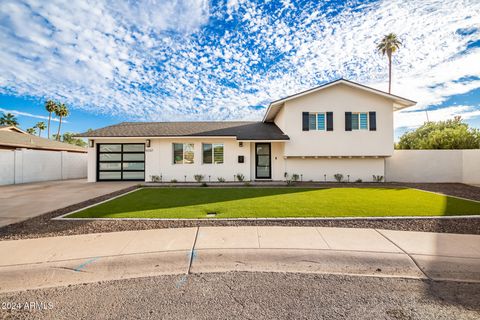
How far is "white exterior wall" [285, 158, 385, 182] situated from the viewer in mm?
13820

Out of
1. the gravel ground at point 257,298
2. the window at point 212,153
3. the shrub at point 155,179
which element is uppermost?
the window at point 212,153

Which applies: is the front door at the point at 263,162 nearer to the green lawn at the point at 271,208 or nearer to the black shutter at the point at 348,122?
the black shutter at the point at 348,122

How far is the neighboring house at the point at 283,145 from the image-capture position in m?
13.2

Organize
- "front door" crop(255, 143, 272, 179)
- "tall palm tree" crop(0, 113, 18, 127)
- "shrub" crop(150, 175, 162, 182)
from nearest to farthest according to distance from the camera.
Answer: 1. "shrub" crop(150, 175, 162, 182)
2. "front door" crop(255, 143, 272, 179)
3. "tall palm tree" crop(0, 113, 18, 127)

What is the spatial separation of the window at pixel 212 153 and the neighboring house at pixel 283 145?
0.05m

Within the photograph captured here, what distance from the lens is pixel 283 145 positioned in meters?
13.7

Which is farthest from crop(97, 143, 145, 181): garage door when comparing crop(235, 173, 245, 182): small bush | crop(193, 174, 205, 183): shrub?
crop(235, 173, 245, 182): small bush

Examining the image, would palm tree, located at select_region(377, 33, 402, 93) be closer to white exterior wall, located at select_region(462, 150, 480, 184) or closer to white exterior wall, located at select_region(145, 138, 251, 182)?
white exterior wall, located at select_region(462, 150, 480, 184)

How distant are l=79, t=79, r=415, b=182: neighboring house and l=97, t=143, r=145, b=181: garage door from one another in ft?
0.20

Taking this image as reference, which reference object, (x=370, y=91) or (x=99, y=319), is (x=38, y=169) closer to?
(x=99, y=319)

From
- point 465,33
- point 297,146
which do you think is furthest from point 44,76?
point 465,33

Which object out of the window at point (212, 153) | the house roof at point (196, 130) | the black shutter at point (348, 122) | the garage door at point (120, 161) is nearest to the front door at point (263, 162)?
the house roof at point (196, 130)

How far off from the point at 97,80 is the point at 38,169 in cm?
772

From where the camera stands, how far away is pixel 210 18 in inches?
457
